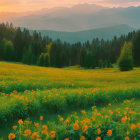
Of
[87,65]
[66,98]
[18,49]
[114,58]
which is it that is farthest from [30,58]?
[66,98]

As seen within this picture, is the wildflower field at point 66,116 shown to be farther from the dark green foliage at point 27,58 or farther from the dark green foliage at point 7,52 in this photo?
the dark green foliage at point 7,52

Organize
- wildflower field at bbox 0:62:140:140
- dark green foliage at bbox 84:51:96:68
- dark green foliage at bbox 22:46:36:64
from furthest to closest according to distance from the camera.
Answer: dark green foliage at bbox 84:51:96:68
dark green foliage at bbox 22:46:36:64
wildflower field at bbox 0:62:140:140

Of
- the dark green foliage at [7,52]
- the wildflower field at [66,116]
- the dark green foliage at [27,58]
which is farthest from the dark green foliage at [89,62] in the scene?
the wildflower field at [66,116]

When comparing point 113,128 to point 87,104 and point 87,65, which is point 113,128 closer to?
point 87,104

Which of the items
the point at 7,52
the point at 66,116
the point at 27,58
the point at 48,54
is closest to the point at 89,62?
the point at 48,54

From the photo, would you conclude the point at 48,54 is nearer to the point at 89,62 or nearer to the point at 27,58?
the point at 27,58

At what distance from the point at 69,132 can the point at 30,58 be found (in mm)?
76456

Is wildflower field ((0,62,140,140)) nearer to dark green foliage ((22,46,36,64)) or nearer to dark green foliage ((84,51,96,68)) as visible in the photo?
dark green foliage ((22,46,36,64))

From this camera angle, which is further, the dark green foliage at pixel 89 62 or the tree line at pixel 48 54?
the dark green foliage at pixel 89 62

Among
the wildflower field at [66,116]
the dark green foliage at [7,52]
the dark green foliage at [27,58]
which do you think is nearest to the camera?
the wildflower field at [66,116]

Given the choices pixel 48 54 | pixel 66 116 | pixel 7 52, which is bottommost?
pixel 66 116

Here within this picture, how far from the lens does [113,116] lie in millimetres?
6012

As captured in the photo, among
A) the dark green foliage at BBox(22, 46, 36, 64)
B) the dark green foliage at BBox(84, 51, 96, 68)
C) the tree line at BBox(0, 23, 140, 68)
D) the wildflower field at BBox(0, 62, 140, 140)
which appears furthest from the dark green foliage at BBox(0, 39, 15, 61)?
the wildflower field at BBox(0, 62, 140, 140)

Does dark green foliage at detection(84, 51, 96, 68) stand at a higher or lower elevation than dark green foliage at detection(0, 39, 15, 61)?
Result: lower
